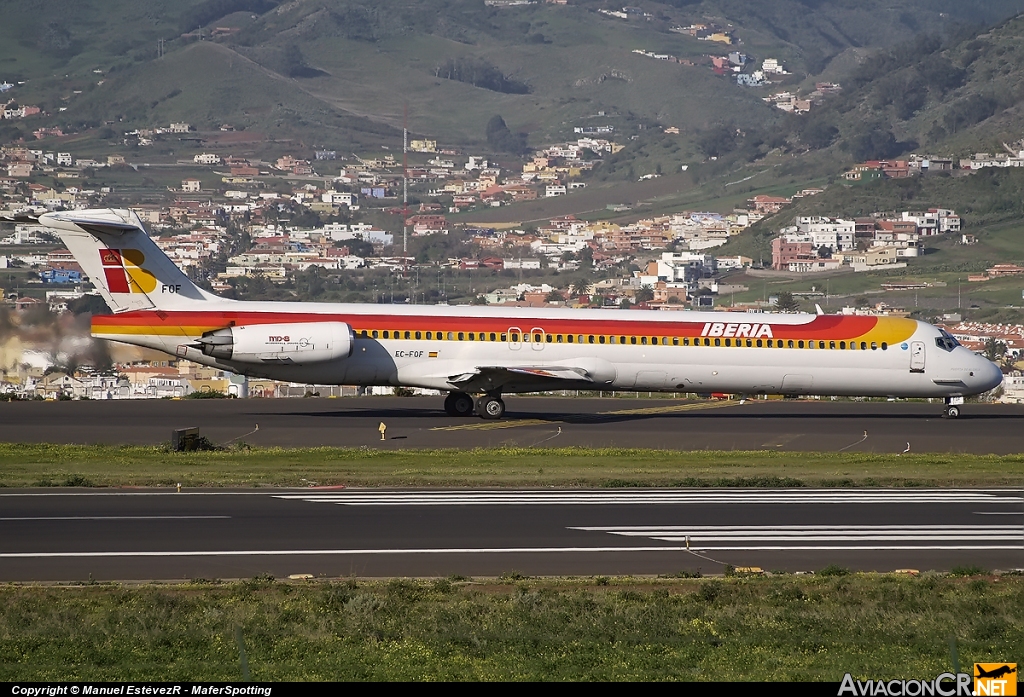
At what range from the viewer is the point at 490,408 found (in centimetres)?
3850

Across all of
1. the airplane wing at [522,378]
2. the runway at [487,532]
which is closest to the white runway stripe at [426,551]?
the runway at [487,532]

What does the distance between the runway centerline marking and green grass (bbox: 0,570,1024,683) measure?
20.6 metres

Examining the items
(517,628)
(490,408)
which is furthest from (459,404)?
(517,628)

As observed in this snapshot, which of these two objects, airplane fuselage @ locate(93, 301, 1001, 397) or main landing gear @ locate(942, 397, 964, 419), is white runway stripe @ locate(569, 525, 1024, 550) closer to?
airplane fuselage @ locate(93, 301, 1001, 397)

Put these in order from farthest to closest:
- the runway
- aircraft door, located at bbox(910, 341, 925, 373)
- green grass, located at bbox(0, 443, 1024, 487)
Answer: aircraft door, located at bbox(910, 341, 925, 373) < green grass, located at bbox(0, 443, 1024, 487) < the runway

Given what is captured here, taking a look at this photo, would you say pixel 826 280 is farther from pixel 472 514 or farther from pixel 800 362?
pixel 472 514

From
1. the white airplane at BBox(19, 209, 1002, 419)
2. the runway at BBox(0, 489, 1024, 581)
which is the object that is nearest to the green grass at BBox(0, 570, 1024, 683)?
the runway at BBox(0, 489, 1024, 581)

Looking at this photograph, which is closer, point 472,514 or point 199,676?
point 199,676

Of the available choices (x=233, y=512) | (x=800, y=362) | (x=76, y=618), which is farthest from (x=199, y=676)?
(x=800, y=362)

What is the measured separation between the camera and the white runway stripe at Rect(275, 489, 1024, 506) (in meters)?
21.9

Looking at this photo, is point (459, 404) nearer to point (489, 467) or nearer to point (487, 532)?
point (489, 467)

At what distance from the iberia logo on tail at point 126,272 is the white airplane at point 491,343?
38 millimetres

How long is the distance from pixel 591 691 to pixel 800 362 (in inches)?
1152

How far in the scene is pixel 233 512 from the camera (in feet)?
66.4
